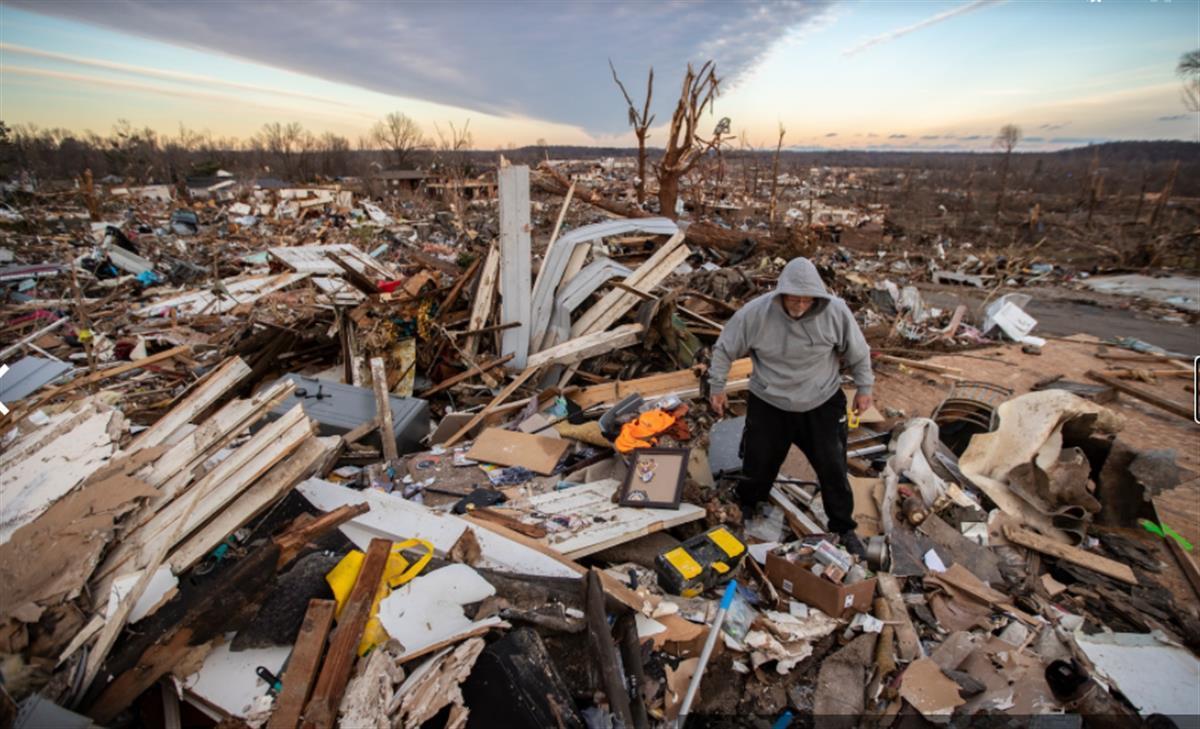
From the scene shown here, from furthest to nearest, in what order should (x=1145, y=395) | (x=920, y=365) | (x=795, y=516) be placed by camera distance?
(x=920, y=365), (x=1145, y=395), (x=795, y=516)

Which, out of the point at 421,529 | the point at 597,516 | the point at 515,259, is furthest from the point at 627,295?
the point at 421,529

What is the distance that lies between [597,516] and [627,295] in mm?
3191

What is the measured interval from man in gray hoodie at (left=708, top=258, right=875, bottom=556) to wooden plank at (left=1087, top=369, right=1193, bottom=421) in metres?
5.77

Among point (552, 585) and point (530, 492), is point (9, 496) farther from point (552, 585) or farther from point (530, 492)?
point (552, 585)

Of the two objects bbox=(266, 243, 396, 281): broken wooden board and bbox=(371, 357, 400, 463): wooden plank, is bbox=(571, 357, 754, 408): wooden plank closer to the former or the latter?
bbox=(371, 357, 400, 463): wooden plank

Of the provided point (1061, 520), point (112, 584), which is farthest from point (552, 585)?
point (1061, 520)

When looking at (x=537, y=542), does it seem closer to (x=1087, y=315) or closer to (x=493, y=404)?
(x=493, y=404)

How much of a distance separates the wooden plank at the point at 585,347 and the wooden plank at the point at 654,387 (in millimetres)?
532

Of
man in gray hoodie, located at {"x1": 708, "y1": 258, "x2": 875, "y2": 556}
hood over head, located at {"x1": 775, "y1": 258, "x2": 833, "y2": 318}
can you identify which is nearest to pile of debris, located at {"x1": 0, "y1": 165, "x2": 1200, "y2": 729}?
man in gray hoodie, located at {"x1": 708, "y1": 258, "x2": 875, "y2": 556}

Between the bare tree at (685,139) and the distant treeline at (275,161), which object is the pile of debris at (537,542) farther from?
the distant treeline at (275,161)

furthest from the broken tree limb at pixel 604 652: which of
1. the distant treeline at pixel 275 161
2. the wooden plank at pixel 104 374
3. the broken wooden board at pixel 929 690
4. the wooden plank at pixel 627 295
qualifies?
the distant treeline at pixel 275 161

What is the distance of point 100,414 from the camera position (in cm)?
374

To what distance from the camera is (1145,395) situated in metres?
6.48

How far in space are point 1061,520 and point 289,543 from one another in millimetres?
5146
